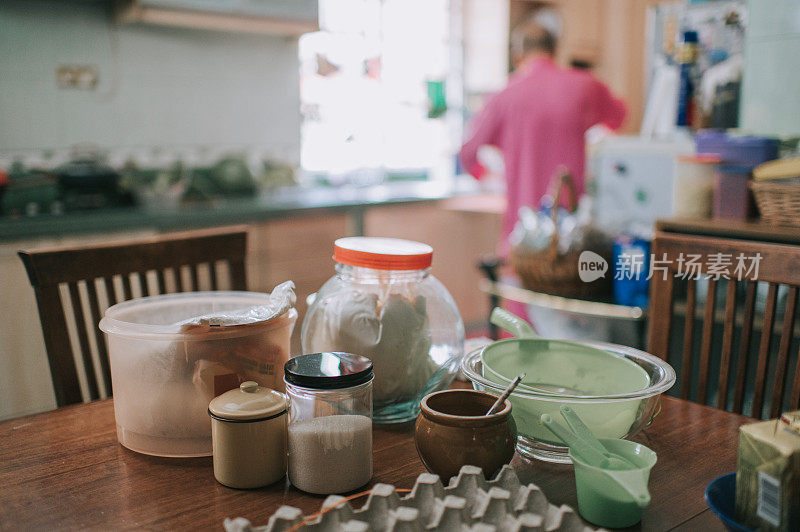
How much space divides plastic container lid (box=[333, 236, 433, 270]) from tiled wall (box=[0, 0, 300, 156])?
8.73 feet

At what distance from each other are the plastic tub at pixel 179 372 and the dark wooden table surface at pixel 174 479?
0.03 meters

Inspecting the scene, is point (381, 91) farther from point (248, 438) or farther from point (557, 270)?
point (248, 438)

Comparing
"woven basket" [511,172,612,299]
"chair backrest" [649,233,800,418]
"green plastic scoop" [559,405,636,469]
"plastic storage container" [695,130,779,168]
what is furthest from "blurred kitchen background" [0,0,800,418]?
"green plastic scoop" [559,405,636,469]

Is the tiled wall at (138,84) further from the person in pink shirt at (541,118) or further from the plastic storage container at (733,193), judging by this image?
the plastic storage container at (733,193)

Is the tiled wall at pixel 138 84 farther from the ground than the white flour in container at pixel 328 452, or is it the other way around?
the tiled wall at pixel 138 84

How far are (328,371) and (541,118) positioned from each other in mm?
2778

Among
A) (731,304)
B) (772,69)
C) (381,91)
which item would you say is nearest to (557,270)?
(731,304)

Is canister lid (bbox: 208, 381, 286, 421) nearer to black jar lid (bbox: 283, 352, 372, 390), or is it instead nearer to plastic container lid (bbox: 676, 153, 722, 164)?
black jar lid (bbox: 283, 352, 372, 390)

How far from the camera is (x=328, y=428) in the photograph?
2.52ft

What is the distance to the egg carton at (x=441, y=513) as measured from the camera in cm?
64

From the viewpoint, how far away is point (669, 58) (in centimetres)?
352

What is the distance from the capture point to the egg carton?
2.10 ft

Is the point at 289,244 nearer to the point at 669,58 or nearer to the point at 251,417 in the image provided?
the point at 669,58

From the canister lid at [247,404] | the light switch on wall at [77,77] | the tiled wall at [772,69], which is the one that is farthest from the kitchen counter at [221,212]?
the canister lid at [247,404]
